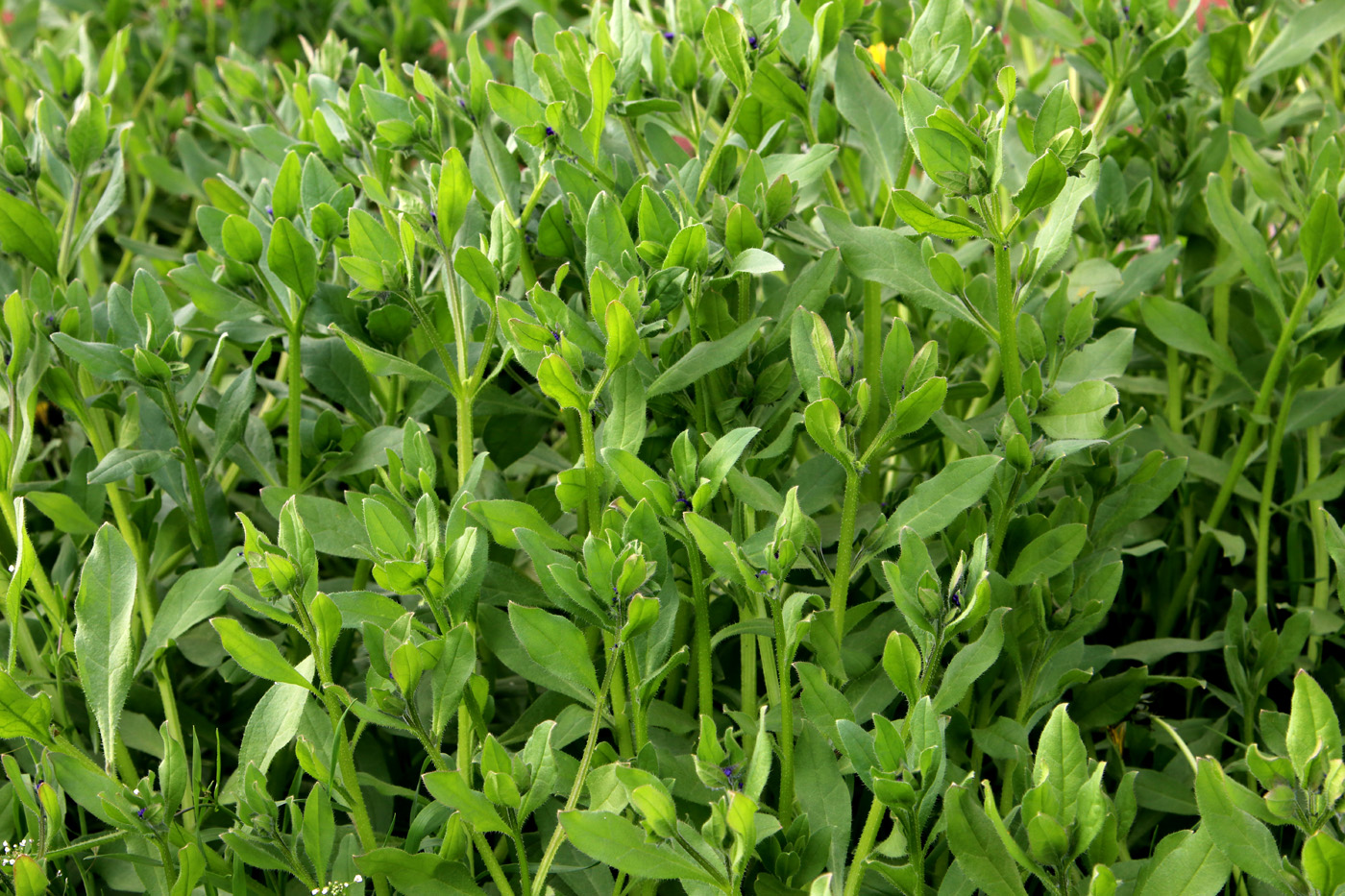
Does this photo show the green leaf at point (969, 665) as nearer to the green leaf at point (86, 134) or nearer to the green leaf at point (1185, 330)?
the green leaf at point (1185, 330)

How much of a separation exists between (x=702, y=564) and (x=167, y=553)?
0.57 metres

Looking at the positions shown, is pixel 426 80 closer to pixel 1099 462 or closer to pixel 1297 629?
pixel 1099 462

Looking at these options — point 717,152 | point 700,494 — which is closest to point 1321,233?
point 717,152

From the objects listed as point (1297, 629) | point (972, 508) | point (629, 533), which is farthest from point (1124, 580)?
point (629, 533)

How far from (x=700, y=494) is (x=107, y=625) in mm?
509

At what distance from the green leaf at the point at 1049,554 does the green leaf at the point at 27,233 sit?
0.99 meters

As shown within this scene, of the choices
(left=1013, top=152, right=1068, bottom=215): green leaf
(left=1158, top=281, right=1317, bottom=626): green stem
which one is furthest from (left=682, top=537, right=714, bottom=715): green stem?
(left=1158, top=281, right=1317, bottom=626): green stem

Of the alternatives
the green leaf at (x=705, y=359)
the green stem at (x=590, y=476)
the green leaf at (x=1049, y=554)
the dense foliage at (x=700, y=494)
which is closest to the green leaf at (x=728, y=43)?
the dense foliage at (x=700, y=494)

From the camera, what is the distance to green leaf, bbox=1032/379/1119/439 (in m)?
0.95

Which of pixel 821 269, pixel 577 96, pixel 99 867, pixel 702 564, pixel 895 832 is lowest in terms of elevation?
pixel 99 867

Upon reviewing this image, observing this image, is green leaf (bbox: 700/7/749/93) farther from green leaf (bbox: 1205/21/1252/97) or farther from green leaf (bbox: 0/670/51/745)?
green leaf (bbox: 0/670/51/745)

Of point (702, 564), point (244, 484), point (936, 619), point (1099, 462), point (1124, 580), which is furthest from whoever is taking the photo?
point (244, 484)

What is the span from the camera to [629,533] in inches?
34.4

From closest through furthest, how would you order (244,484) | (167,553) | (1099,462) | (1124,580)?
(1099,462) < (167,553) < (1124,580) < (244,484)
